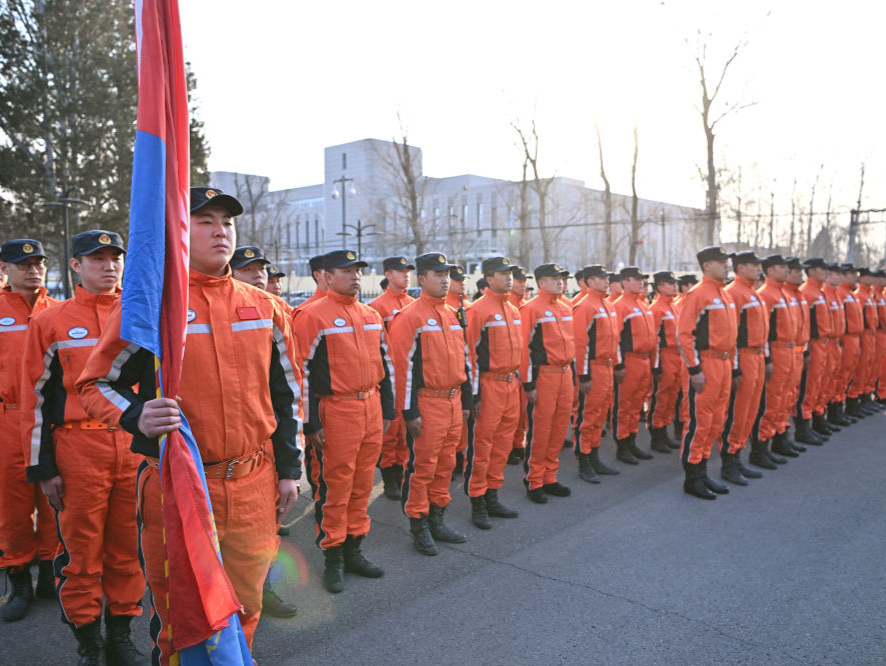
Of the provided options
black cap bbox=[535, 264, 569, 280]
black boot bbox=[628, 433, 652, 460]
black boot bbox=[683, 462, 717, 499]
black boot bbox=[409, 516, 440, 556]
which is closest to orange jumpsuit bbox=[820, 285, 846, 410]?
black boot bbox=[628, 433, 652, 460]

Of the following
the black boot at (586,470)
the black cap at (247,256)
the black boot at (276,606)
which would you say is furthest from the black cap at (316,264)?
the black boot at (586,470)

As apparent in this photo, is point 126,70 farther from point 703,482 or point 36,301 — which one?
point 703,482

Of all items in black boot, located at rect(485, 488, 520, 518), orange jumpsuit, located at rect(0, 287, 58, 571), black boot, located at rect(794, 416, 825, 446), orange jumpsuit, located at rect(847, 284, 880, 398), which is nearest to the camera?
orange jumpsuit, located at rect(0, 287, 58, 571)

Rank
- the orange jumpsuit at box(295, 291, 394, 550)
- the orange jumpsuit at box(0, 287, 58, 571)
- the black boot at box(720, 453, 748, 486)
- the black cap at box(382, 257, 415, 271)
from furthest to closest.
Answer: the black cap at box(382, 257, 415, 271)
the black boot at box(720, 453, 748, 486)
the orange jumpsuit at box(295, 291, 394, 550)
the orange jumpsuit at box(0, 287, 58, 571)

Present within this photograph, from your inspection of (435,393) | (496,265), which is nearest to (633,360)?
(496,265)

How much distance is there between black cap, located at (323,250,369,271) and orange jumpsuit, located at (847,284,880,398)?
940cm

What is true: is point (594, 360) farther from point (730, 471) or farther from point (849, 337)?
point (849, 337)

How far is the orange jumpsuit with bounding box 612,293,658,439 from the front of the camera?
27.4ft

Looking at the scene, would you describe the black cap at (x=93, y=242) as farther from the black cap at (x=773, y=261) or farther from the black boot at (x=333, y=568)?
the black cap at (x=773, y=261)

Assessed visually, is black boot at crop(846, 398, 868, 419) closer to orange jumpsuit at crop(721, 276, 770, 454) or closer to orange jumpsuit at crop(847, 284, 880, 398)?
orange jumpsuit at crop(847, 284, 880, 398)

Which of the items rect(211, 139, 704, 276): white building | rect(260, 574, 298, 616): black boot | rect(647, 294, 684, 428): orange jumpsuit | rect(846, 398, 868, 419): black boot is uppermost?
rect(211, 139, 704, 276): white building

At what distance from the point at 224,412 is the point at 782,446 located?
7864mm

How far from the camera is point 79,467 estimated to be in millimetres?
3598

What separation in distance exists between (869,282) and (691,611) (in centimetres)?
1015
